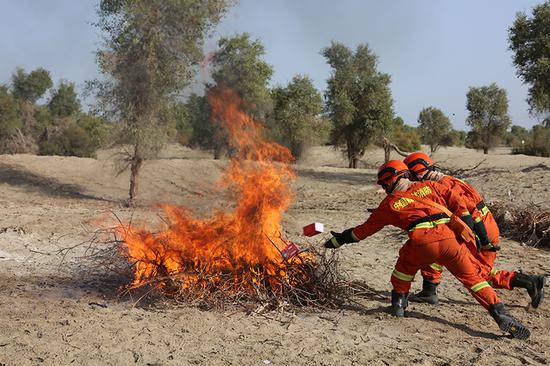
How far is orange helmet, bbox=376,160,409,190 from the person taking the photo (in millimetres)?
5422

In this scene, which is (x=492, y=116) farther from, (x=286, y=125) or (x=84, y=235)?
(x=84, y=235)

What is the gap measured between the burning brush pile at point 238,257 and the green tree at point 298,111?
21.8 m

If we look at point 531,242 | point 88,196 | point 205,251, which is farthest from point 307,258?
point 88,196

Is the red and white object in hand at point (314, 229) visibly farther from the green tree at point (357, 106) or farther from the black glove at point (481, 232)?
the green tree at point (357, 106)

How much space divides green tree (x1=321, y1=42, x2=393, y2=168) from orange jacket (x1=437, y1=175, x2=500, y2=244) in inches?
896

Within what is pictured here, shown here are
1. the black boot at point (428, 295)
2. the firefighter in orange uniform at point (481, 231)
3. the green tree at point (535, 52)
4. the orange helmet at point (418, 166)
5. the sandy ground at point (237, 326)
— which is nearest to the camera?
the sandy ground at point (237, 326)

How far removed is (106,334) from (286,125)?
78.9ft

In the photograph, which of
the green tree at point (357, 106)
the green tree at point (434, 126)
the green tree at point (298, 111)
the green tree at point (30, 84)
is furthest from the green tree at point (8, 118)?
the green tree at point (434, 126)

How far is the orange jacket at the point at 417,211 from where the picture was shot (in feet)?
16.8

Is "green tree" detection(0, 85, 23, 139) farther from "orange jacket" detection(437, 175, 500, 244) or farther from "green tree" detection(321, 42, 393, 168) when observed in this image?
"orange jacket" detection(437, 175, 500, 244)

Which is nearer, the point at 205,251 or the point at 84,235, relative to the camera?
the point at 205,251

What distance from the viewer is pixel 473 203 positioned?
559cm

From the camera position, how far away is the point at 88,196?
18516 millimetres

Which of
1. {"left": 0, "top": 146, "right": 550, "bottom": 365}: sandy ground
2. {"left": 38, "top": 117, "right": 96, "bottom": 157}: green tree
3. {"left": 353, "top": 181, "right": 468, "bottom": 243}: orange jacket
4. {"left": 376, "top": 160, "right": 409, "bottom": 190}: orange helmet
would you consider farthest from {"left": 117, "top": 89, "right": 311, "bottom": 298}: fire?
{"left": 38, "top": 117, "right": 96, "bottom": 157}: green tree
